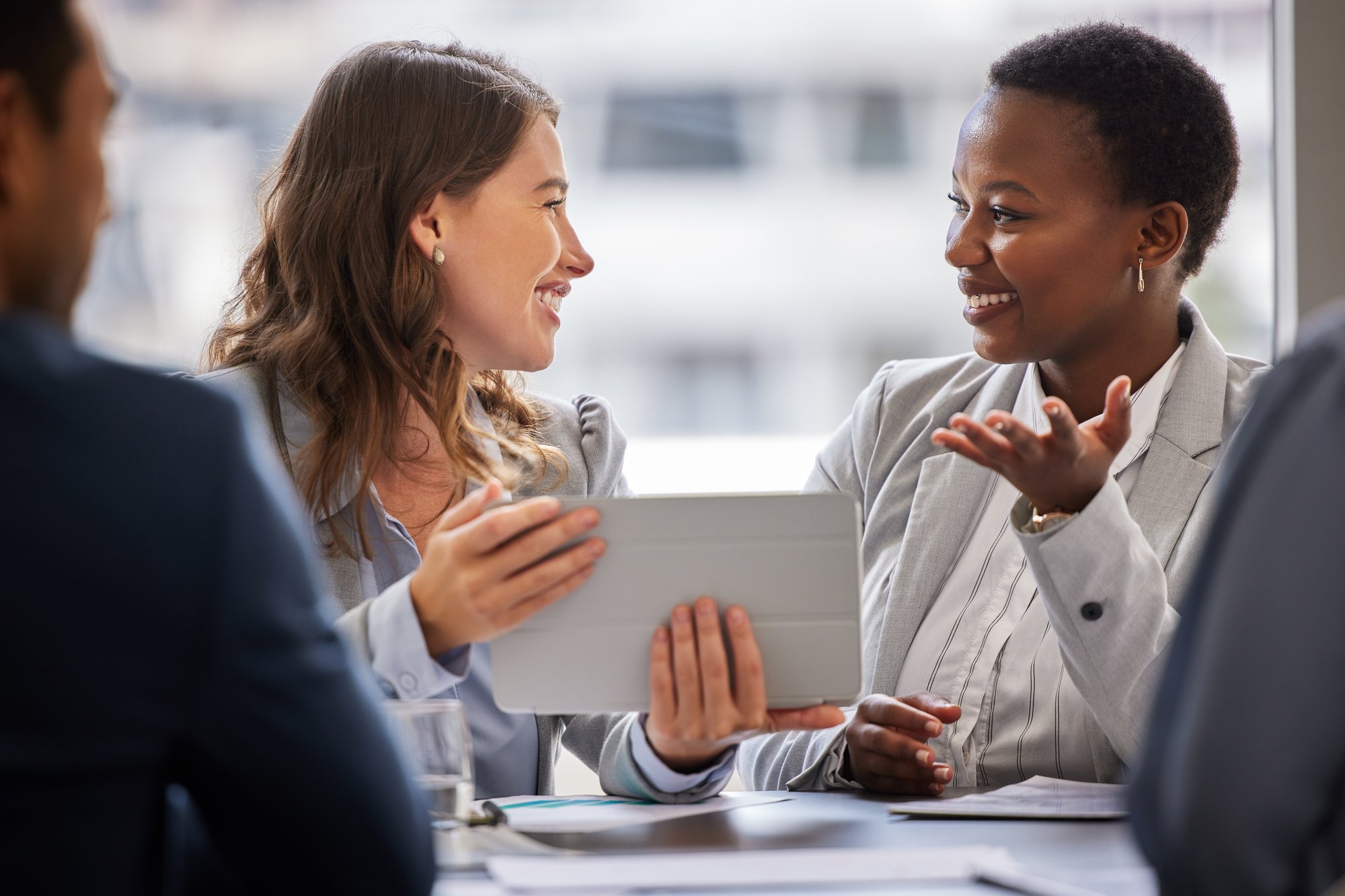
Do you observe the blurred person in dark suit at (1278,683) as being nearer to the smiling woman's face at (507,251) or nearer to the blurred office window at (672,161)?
the smiling woman's face at (507,251)

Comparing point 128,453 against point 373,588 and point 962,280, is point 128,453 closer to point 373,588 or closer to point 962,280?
point 373,588

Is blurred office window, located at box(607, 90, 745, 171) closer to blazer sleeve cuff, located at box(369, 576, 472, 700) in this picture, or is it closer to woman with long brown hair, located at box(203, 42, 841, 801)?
woman with long brown hair, located at box(203, 42, 841, 801)

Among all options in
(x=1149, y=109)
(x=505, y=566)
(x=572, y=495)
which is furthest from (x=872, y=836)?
(x=1149, y=109)

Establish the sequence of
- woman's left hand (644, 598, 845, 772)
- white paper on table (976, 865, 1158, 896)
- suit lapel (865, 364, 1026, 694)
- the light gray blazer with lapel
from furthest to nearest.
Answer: suit lapel (865, 364, 1026, 694), the light gray blazer with lapel, woman's left hand (644, 598, 845, 772), white paper on table (976, 865, 1158, 896)

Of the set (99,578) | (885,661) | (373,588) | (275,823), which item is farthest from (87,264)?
(885,661)

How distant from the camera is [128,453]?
0.62m

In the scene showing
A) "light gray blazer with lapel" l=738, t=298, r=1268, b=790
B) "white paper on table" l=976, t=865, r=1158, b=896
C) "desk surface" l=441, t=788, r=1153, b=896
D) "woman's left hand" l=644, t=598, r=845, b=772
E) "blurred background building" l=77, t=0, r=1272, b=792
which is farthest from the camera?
"blurred background building" l=77, t=0, r=1272, b=792

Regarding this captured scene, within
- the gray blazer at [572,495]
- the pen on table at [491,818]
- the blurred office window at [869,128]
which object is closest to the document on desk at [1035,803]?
the gray blazer at [572,495]

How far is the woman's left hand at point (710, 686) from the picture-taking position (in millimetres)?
1162

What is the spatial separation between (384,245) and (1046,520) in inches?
38.7

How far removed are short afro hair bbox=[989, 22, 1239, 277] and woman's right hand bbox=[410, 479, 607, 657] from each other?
1.01m

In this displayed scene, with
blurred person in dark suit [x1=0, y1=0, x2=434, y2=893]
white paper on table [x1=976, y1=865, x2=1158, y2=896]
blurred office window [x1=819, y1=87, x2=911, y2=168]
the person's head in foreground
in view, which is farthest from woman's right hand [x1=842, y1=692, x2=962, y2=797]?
blurred office window [x1=819, y1=87, x2=911, y2=168]

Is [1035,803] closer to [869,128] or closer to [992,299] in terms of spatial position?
[992,299]

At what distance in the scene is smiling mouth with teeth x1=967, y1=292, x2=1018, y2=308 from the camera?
175cm
